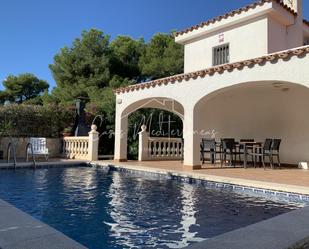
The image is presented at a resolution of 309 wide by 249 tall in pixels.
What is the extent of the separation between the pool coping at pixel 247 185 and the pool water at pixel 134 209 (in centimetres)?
36

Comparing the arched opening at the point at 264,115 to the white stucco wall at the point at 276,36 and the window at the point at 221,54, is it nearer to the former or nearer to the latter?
the window at the point at 221,54

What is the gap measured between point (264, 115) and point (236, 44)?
3.34 meters

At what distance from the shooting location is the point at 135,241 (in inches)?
171

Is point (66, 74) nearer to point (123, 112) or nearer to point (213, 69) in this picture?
point (123, 112)

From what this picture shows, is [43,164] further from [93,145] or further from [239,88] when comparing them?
[239,88]

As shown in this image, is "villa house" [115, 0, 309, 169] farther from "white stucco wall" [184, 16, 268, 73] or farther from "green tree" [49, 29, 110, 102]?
"green tree" [49, 29, 110, 102]

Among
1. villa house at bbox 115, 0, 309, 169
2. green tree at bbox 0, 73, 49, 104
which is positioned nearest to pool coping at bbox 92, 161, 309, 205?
villa house at bbox 115, 0, 309, 169

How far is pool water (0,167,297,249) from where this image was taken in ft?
15.0

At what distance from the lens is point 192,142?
11477 mm

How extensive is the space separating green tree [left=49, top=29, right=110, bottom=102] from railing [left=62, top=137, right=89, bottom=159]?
350 inches

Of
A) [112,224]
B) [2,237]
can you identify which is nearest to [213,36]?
[112,224]

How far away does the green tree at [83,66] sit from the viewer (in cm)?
2580

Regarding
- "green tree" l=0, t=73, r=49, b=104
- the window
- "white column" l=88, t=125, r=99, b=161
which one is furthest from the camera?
"green tree" l=0, t=73, r=49, b=104

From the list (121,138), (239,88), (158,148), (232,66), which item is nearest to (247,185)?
(232,66)
